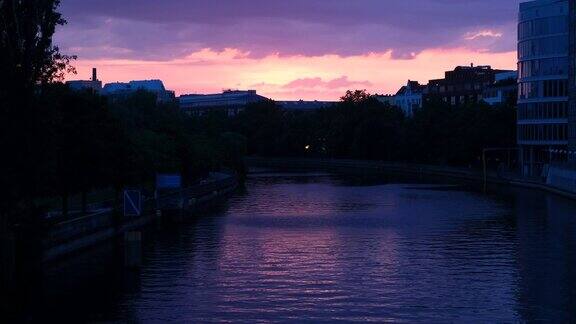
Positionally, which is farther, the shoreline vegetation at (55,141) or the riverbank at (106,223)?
the riverbank at (106,223)

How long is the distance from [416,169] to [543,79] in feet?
111

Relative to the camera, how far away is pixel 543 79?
394 ft

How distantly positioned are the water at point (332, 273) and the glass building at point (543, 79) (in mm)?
50285

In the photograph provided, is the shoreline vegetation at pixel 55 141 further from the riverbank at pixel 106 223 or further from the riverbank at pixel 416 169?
the riverbank at pixel 416 169

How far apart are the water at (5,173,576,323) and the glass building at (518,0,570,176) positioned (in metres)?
50.3

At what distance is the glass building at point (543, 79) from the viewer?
116m

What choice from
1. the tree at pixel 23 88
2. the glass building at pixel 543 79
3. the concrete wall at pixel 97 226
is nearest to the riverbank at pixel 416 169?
the glass building at pixel 543 79

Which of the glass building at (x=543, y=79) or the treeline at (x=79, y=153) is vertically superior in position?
the glass building at (x=543, y=79)

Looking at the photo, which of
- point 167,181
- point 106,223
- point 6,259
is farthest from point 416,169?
point 6,259

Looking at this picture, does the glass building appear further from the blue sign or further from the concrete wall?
the blue sign

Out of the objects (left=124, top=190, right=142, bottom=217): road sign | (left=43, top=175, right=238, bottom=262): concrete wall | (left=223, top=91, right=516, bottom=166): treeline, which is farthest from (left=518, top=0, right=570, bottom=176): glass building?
(left=124, top=190, right=142, bottom=217): road sign

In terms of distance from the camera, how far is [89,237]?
→ 4647 centimetres

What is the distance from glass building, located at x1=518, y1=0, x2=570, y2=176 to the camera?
11644 centimetres

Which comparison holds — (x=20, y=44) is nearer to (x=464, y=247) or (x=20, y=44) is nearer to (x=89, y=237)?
(x=89, y=237)
